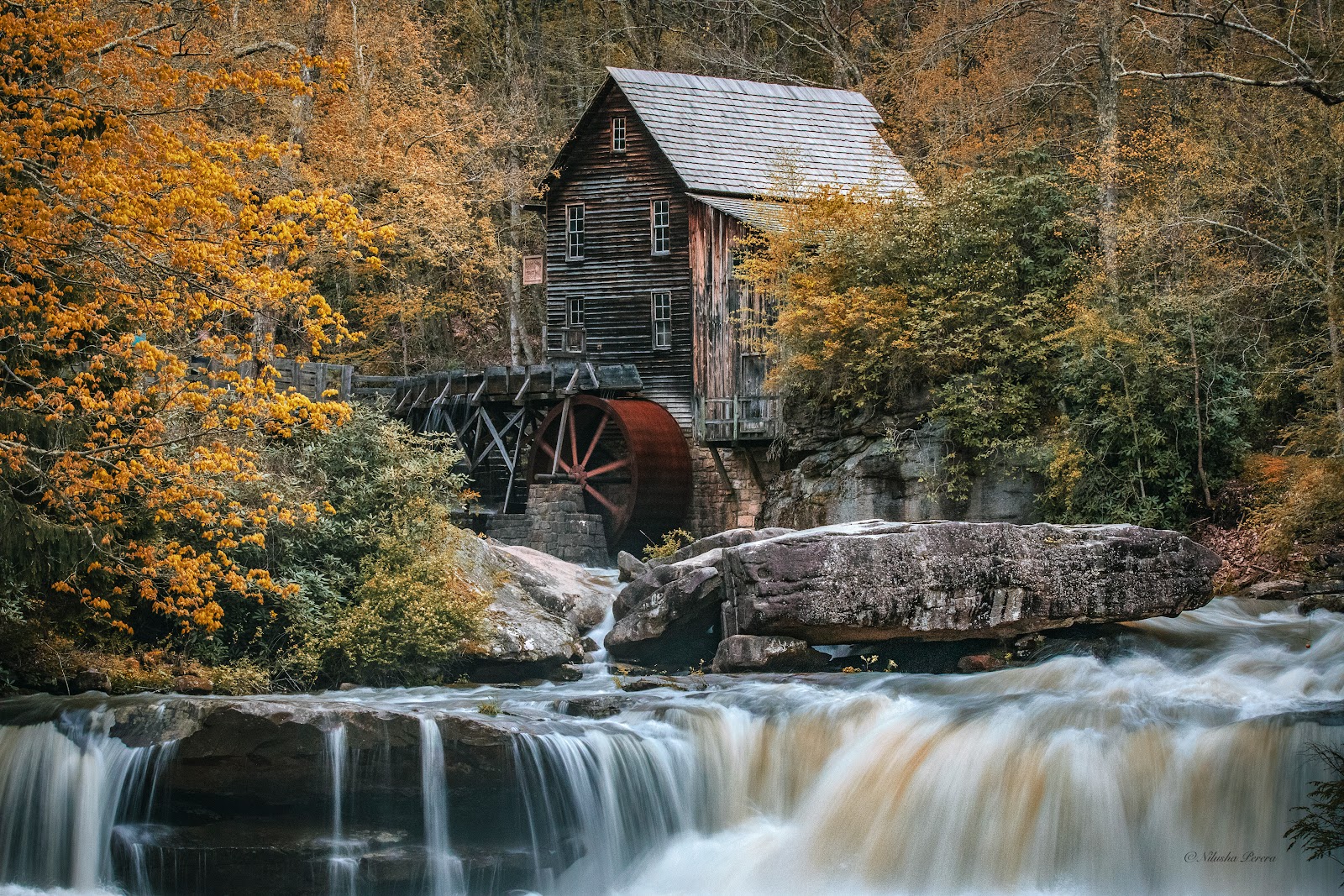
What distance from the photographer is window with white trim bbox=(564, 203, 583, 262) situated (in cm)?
2875

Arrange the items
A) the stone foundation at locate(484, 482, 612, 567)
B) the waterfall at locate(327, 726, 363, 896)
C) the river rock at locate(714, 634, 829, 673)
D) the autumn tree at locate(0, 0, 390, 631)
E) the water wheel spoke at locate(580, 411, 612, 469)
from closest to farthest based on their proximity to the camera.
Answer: the autumn tree at locate(0, 0, 390, 631) < the waterfall at locate(327, 726, 363, 896) < the river rock at locate(714, 634, 829, 673) < the stone foundation at locate(484, 482, 612, 567) < the water wheel spoke at locate(580, 411, 612, 469)

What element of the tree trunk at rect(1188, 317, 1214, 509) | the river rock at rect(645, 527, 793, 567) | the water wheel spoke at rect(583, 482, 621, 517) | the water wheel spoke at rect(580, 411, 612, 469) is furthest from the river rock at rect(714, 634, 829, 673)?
the water wheel spoke at rect(580, 411, 612, 469)

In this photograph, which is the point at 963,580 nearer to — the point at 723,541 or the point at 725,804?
the point at 725,804

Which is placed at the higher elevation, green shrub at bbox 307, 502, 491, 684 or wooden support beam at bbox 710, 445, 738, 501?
wooden support beam at bbox 710, 445, 738, 501

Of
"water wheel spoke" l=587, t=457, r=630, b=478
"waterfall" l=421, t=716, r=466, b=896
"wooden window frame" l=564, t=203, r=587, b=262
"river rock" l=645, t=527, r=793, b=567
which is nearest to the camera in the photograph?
"waterfall" l=421, t=716, r=466, b=896

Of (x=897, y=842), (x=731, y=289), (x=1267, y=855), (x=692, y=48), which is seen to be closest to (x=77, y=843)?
(x=897, y=842)

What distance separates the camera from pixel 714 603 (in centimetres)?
1405

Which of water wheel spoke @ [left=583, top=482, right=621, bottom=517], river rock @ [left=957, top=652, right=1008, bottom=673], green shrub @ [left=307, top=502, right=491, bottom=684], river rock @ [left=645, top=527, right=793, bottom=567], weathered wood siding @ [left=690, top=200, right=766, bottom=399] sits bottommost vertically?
river rock @ [left=957, top=652, right=1008, bottom=673]

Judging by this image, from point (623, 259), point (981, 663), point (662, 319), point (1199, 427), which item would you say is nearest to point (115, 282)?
point (981, 663)

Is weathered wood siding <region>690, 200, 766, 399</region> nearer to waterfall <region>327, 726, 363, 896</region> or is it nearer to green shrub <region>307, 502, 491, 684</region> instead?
green shrub <region>307, 502, 491, 684</region>

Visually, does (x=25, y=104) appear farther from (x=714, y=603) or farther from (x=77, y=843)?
(x=714, y=603)

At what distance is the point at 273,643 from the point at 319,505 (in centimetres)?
178

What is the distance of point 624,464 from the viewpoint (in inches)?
1014

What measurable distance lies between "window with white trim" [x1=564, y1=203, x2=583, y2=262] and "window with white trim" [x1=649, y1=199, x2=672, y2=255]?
184cm
